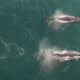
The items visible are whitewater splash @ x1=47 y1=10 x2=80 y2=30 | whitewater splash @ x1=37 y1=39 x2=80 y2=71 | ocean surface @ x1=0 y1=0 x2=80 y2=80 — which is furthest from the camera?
whitewater splash @ x1=47 y1=10 x2=80 y2=30

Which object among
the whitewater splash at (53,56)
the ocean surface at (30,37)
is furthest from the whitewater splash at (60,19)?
the whitewater splash at (53,56)

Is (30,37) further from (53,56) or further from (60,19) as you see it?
(60,19)

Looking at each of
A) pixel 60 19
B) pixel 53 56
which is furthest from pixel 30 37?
pixel 60 19

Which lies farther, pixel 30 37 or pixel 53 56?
pixel 30 37

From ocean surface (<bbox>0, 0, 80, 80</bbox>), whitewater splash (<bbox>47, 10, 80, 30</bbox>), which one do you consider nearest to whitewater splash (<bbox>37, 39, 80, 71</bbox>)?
ocean surface (<bbox>0, 0, 80, 80</bbox>)

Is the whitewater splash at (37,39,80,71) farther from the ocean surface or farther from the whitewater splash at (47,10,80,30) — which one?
the whitewater splash at (47,10,80,30)
